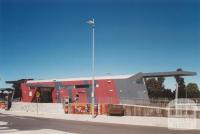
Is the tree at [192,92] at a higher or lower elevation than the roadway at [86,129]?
higher

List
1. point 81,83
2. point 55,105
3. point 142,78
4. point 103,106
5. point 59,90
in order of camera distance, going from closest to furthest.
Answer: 1. point 103,106
2. point 55,105
3. point 142,78
4. point 81,83
5. point 59,90

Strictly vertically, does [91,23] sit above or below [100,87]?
above

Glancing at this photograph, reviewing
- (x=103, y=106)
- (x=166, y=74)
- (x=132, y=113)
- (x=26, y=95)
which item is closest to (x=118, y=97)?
(x=166, y=74)

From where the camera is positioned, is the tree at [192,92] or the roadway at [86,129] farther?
the tree at [192,92]

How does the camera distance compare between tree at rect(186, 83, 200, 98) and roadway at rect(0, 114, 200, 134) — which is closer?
roadway at rect(0, 114, 200, 134)

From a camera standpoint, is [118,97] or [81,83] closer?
[118,97]

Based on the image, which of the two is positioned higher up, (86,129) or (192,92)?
(192,92)

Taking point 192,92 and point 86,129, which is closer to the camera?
point 86,129

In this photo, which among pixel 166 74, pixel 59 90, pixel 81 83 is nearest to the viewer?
pixel 166 74

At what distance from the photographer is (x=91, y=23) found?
3070cm

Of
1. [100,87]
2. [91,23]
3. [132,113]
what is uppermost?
[91,23]

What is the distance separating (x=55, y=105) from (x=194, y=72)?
21.0 m

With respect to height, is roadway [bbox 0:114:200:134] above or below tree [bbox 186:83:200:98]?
below

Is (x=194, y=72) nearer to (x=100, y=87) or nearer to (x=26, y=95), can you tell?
(x=100, y=87)
